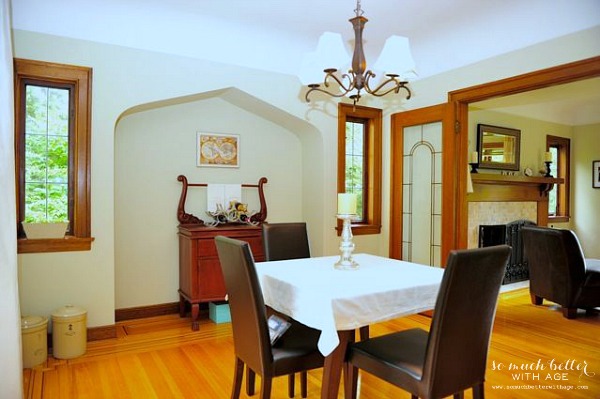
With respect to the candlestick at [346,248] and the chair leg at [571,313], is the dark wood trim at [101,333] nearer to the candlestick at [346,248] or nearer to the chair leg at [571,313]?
the candlestick at [346,248]

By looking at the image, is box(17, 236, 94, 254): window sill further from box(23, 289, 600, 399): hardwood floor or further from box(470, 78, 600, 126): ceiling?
box(470, 78, 600, 126): ceiling

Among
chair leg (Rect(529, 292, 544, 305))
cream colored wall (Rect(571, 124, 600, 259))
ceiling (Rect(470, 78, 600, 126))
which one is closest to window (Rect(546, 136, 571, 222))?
cream colored wall (Rect(571, 124, 600, 259))

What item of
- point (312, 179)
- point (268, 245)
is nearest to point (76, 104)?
point (268, 245)

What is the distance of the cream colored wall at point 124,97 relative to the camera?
323 cm

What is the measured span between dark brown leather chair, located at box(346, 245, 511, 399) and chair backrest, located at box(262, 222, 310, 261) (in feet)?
3.92

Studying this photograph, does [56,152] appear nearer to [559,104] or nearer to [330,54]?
[330,54]

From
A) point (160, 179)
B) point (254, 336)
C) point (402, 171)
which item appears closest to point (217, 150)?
point (160, 179)

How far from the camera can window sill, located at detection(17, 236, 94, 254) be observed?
3186 millimetres

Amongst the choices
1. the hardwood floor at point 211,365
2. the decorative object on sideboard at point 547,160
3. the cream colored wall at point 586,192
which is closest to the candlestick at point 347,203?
the hardwood floor at point 211,365

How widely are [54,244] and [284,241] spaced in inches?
69.5

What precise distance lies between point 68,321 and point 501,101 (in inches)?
200

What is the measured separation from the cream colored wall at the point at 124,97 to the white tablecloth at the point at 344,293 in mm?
1682

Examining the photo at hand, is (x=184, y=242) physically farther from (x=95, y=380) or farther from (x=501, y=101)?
(x=501, y=101)

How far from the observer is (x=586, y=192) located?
711 centimetres
